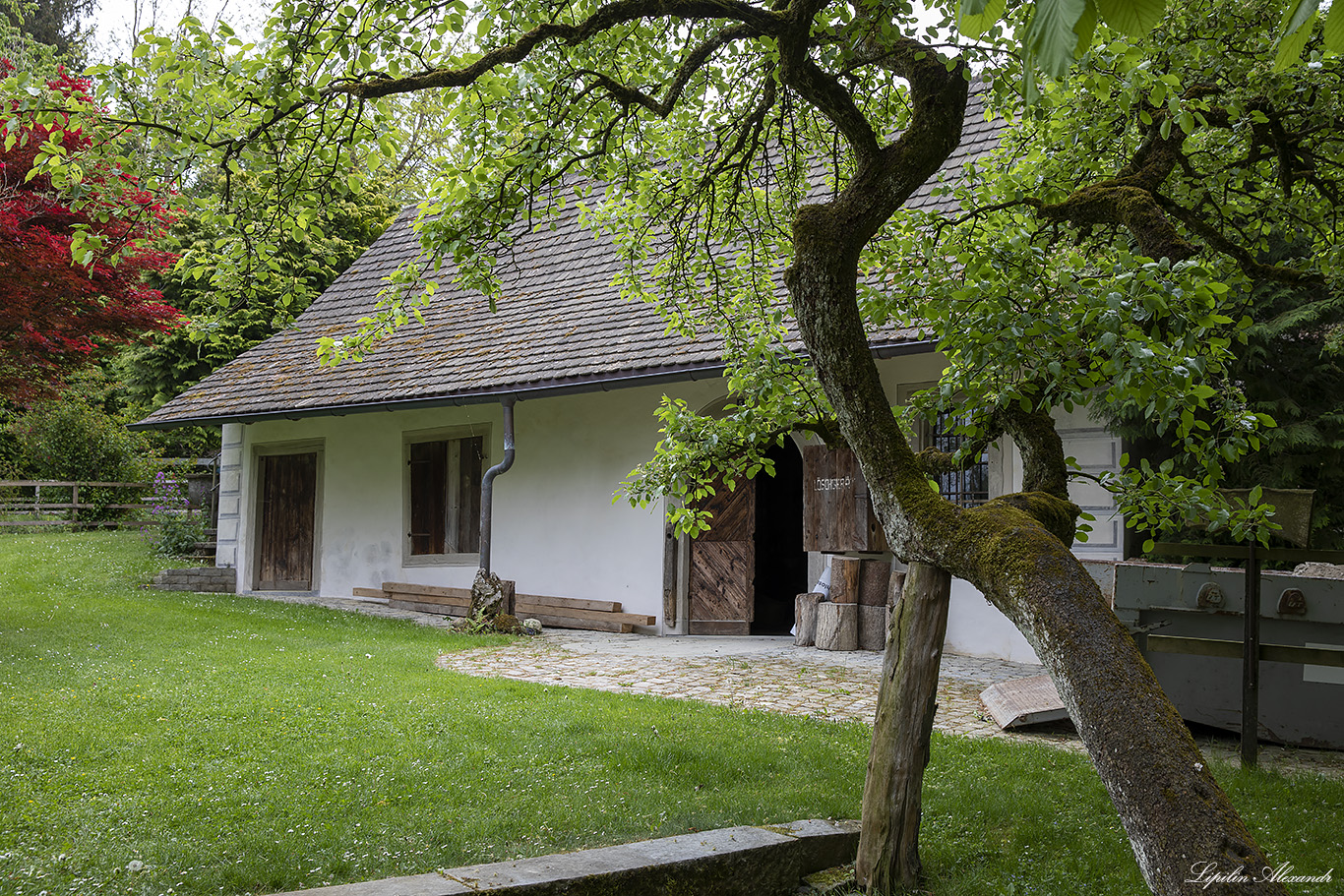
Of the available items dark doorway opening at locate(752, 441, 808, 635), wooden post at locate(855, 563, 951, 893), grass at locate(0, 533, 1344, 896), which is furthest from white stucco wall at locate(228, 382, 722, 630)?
wooden post at locate(855, 563, 951, 893)

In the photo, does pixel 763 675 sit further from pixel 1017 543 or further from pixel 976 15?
pixel 976 15

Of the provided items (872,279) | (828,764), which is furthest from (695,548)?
(828,764)

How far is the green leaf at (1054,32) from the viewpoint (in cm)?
105

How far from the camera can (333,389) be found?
1194 centimetres

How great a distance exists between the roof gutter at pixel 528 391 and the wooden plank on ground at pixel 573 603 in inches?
90.6

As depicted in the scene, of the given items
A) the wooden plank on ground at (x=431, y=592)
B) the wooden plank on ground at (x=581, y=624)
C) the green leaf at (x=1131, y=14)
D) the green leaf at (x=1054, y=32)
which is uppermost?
the green leaf at (x=1131, y=14)

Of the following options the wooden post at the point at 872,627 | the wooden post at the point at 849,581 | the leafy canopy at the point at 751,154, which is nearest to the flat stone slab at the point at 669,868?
the leafy canopy at the point at 751,154

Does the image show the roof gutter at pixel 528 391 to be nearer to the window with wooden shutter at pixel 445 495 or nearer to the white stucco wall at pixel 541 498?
the white stucco wall at pixel 541 498

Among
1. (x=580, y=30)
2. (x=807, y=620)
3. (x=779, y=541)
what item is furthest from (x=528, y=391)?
(x=580, y=30)

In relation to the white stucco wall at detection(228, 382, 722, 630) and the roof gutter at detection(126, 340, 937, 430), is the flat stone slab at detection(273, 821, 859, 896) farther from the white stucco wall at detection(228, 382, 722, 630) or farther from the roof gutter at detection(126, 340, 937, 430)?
the white stucco wall at detection(228, 382, 722, 630)

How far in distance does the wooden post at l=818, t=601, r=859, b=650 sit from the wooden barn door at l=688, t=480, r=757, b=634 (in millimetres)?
1444

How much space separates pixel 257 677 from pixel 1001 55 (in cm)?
592

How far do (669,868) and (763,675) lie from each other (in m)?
4.73

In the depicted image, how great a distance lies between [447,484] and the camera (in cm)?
1224
